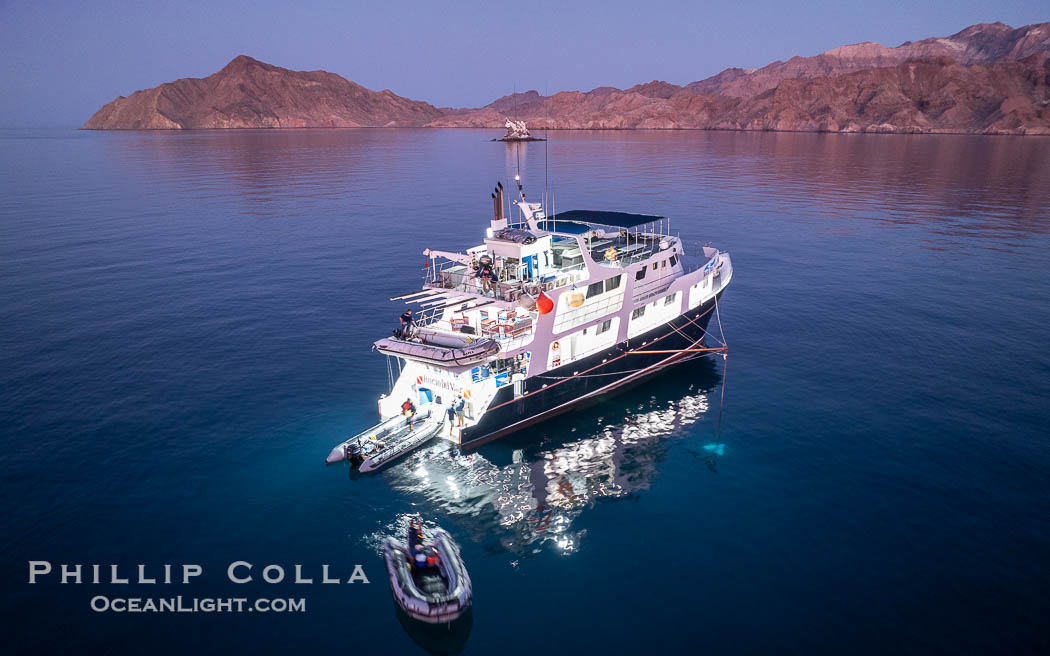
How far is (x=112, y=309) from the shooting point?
153 ft

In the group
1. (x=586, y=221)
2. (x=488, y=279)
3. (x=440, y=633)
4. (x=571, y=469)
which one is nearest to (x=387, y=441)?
(x=571, y=469)

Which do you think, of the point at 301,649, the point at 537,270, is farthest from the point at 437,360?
the point at 301,649

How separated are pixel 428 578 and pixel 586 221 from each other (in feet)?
81.4

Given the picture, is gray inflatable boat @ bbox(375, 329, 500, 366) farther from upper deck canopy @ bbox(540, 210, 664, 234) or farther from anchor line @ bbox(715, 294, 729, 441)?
anchor line @ bbox(715, 294, 729, 441)

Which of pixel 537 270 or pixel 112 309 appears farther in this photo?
pixel 112 309

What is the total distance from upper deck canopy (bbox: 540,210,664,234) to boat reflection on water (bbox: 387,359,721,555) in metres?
11.0

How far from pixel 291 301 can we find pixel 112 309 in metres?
13.8

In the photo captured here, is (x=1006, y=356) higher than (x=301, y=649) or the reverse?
higher

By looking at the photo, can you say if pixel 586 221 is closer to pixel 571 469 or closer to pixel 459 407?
pixel 459 407

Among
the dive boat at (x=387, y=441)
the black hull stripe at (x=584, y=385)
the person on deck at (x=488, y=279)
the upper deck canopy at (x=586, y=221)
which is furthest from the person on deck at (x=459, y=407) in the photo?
the upper deck canopy at (x=586, y=221)

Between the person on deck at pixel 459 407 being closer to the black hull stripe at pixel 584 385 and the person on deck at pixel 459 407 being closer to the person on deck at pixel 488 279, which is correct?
the black hull stripe at pixel 584 385

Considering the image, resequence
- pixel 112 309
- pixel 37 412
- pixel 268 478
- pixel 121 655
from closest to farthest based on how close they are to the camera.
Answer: pixel 121 655, pixel 268 478, pixel 37 412, pixel 112 309

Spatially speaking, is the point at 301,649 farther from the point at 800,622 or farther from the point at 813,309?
the point at 813,309

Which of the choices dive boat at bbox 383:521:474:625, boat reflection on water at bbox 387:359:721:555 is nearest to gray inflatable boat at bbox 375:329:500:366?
boat reflection on water at bbox 387:359:721:555
